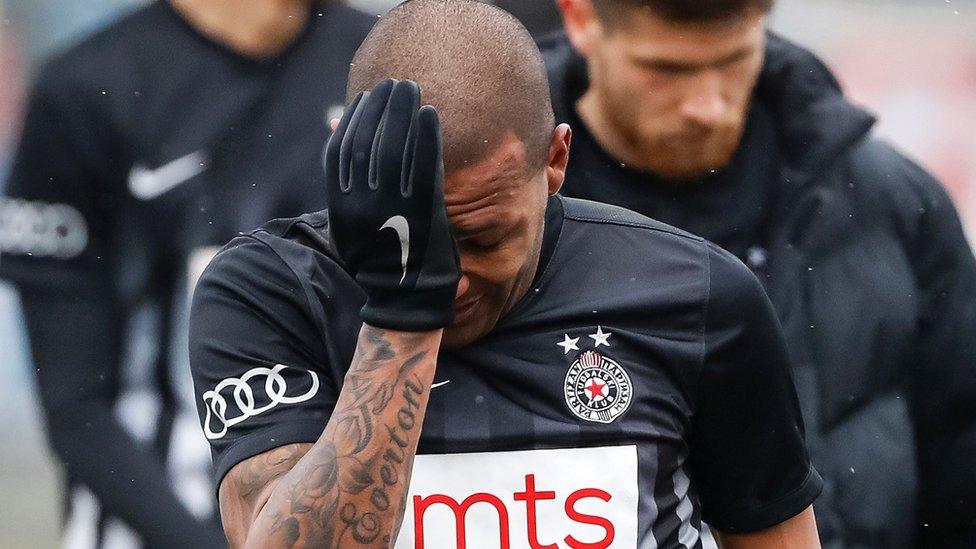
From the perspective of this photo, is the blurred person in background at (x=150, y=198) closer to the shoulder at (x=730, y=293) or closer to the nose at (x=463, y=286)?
the shoulder at (x=730, y=293)

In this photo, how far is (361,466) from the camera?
1.74 metres

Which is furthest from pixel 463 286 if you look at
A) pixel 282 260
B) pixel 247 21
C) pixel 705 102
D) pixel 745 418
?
pixel 247 21

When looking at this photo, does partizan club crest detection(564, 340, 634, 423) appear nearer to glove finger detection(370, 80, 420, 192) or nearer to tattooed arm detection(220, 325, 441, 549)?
tattooed arm detection(220, 325, 441, 549)

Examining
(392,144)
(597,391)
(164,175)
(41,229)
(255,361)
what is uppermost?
(392,144)

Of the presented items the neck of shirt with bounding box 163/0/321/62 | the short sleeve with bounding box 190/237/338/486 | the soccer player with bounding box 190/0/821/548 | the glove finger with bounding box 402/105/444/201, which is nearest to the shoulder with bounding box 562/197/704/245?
the soccer player with bounding box 190/0/821/548

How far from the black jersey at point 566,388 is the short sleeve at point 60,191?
166 centimetres

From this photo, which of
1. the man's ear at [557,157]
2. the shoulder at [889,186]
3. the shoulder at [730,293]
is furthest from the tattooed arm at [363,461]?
the shoulder at [889,186]

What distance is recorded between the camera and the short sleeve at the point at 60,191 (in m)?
3.62

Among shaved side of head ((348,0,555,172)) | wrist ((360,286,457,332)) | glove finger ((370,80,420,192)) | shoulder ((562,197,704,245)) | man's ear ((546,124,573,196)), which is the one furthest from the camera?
shoulder ((562,197,704,245))

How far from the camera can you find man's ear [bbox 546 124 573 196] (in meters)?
2.14

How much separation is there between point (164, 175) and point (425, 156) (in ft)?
6.90

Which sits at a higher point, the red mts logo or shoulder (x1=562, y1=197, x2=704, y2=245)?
shoulder (x1=562, y1=197, x2=704, y2=245)

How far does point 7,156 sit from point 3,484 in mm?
858

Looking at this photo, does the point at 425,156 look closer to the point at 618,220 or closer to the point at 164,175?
the point at 618,220
